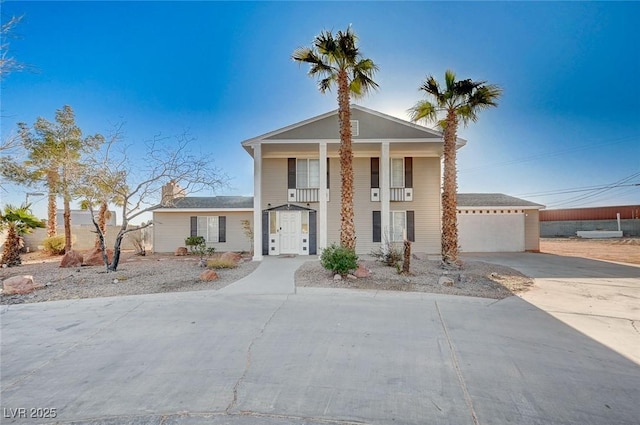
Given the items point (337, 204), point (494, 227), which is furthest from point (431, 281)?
point (494, 227)

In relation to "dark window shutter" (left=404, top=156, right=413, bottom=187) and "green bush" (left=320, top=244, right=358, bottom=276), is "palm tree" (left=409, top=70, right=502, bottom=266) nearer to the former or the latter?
"dark window shutter" (left=404, top=156, right=413, bottom=187)

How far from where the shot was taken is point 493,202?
17500mm

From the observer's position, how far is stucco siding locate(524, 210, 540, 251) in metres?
17.3

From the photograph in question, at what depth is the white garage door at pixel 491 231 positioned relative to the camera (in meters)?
17.1

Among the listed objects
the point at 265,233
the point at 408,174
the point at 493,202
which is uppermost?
the point at 408,174

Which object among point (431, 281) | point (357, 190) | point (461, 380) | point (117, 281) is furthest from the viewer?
point (357, 190)

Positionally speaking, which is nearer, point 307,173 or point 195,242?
point 307,173

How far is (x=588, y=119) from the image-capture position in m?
18.2

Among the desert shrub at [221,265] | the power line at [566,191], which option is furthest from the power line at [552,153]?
the desert shrub at [221,265]

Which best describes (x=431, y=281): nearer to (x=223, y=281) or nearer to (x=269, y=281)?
(x=269, y=281)

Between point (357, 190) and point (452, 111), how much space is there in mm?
5615

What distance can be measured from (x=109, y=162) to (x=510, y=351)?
12.8 metres

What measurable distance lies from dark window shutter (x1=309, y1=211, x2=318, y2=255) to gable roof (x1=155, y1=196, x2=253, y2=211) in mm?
4880

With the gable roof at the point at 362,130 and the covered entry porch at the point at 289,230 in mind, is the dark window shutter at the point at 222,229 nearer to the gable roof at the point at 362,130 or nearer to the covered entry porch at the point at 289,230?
the covered entry porch at the point at 289,230
